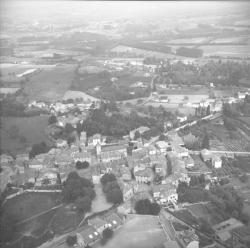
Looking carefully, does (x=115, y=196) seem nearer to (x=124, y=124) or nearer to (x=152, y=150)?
(x=152, y=150)

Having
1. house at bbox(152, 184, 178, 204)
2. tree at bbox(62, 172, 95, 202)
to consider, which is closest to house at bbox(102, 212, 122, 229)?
tree at bbox(62, 172, 95, 202)

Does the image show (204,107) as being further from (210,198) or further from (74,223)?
(74,223)

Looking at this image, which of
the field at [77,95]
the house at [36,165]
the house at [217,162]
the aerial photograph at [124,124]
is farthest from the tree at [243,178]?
the field at [77,95]

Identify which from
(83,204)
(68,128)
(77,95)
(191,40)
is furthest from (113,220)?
(191,40)

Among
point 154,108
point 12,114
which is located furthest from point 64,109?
point 154,108

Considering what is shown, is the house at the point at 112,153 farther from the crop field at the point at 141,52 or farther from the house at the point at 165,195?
the crop field at the point at 141,52

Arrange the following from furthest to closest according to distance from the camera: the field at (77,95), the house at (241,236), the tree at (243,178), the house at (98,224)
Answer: the field at (77,95) < the tree at (243,178) < the house at (98,224) < the house at (241,236)
